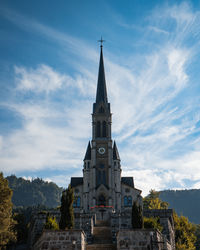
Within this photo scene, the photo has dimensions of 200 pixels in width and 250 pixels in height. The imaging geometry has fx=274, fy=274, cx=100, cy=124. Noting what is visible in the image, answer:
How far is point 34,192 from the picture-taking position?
172 meters

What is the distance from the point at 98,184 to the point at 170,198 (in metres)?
128

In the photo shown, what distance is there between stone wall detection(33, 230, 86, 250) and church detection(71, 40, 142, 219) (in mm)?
35383

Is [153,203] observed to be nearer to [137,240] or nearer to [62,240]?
[137,240]

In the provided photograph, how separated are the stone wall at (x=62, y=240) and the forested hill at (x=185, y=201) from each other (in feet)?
485

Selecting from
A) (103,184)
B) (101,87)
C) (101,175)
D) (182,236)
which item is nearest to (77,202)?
(103,184)

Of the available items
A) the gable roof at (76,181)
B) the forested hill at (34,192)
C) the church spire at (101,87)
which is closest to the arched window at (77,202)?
the gable roof at (76,181)

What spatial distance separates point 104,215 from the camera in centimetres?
5069

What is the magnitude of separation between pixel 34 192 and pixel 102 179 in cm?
12510

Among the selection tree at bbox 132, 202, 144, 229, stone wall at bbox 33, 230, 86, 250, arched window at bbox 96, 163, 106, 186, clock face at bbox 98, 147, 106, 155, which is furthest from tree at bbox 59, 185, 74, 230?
clock face at bbox 98, 147, 106, 155

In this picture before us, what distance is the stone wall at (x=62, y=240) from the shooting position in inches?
682

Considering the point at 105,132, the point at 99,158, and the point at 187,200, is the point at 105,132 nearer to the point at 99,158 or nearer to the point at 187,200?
the point at 99,158

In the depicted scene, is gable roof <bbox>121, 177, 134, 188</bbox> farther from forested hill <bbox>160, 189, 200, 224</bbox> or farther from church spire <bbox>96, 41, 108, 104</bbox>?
forested hill <bbox>160, 189, 200, 224</bbox>

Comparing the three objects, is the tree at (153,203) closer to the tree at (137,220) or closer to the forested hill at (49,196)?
the tree at (137,220)

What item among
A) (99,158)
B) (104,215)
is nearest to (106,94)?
(99,158)
